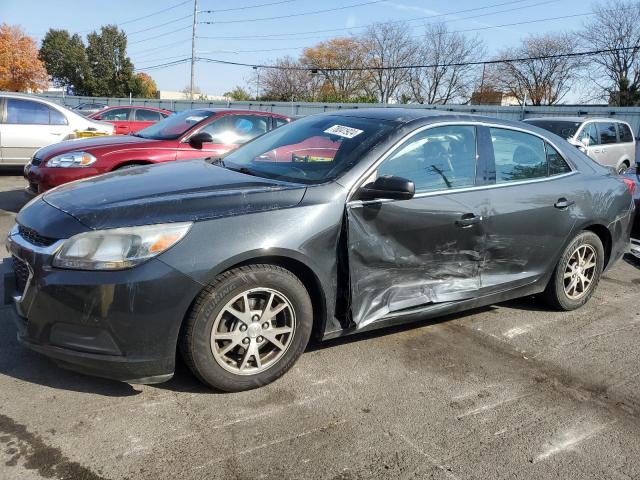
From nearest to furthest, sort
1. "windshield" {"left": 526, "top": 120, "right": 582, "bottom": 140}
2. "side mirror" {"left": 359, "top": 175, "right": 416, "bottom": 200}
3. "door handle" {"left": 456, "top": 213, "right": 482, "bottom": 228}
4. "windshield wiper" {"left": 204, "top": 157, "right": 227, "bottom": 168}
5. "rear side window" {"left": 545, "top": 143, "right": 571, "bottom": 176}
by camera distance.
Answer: "side mirror" {"left": 359, "top": 175, "right": 416, "bottom": 200}
"door handle" {"left": 456, "top": 213, "right": 482, "bottom": 228}
"windshield wiper" {"left": 204, "top": 157, "right": 227, "bottom": 168}
"rear side window" {"left": 545, "top": 143, "right": 571, "bottom": 176}
"windshield" {"left": 526, "top": 120, "right": 582, "bottom": 140}

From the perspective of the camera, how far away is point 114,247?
2.74m

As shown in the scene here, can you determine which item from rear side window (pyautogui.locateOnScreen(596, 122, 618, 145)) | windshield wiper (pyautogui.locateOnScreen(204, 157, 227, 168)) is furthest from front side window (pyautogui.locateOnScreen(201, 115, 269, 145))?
rear side window (pyautogui.locateOnScreen(596, 122, 618, 145))

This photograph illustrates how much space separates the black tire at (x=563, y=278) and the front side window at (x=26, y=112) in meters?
8.98

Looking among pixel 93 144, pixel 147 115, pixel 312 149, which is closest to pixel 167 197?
pixel 312 149

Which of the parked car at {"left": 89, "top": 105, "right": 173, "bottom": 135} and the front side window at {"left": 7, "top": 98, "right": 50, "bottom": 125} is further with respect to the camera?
the parked car at {"left": 89, "top": 105, "right": 173, "bottom": 135}

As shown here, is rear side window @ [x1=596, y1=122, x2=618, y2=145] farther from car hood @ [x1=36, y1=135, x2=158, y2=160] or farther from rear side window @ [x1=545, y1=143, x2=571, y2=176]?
car hood @ [x1=36, y1=135, x2=158, y2=160]

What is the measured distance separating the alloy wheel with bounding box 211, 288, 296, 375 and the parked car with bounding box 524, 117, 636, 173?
9796 mm

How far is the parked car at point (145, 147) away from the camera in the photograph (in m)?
6.48

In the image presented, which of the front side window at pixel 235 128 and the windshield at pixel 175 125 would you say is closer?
the windshield at pixel 175 125

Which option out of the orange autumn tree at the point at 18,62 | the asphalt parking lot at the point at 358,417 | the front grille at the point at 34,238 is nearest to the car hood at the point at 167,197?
the front grille at the point at 34,238

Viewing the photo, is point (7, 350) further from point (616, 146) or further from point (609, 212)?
point (616, 146)

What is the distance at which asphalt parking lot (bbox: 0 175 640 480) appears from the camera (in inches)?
99.1

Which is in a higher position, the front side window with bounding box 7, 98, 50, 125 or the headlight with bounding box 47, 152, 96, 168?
the front side window with bounding box 7, 98, 50, 125

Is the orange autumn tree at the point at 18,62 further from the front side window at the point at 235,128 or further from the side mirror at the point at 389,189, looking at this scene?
the side mirror at the point at 389,189
